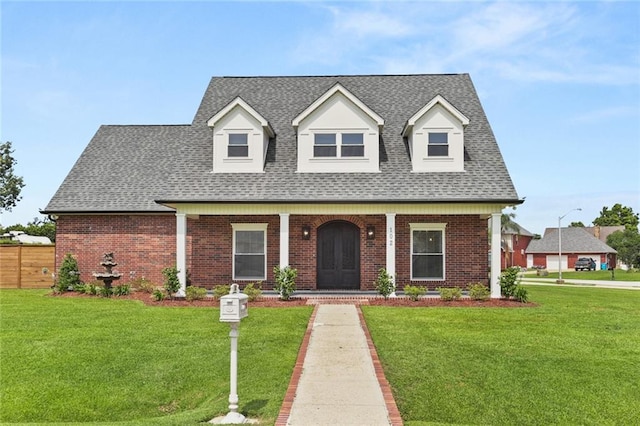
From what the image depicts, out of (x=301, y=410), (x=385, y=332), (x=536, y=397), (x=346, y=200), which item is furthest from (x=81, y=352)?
(x=346, y=200)

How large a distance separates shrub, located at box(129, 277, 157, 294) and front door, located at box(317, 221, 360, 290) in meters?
6.42

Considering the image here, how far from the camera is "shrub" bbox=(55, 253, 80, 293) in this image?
19547 mm

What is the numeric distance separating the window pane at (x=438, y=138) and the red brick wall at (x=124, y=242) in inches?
405

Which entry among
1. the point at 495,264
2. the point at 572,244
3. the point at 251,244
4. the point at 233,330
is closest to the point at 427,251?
the point at 495,264

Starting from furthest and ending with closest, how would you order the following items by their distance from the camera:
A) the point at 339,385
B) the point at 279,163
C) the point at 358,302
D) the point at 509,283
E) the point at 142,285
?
the point at 142,285, the point at 279,163, the point at 509,283, the point at 358,302, the point at 339,385

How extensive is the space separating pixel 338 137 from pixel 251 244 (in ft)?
16.5

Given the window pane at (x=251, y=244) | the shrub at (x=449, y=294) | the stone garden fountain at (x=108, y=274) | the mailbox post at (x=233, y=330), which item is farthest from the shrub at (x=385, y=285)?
the mailbox post at (x=233, y=330)

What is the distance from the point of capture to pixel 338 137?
19188 millimetres

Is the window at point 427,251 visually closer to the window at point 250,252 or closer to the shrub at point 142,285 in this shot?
the window at point 250,252

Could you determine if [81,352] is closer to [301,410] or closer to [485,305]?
[301,410]

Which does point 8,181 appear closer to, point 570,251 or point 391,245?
point 391,245

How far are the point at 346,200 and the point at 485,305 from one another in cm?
544

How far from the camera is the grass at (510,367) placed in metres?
7.17

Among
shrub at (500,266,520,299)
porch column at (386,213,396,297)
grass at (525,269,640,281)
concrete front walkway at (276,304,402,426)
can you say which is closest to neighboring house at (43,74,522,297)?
porch column at (386,213,396,297)
